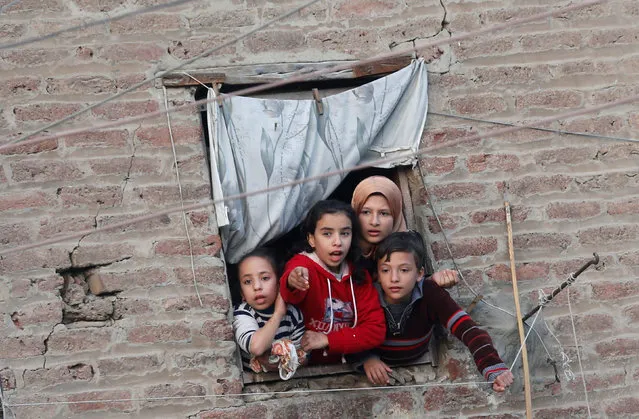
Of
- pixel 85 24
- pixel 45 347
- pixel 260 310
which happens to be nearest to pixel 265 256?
pixel 260 310

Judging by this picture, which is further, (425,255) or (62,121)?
(425,255)

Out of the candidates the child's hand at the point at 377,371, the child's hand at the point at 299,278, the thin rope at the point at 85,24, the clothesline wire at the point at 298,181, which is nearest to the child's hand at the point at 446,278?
the child's hand at the point at 377,371

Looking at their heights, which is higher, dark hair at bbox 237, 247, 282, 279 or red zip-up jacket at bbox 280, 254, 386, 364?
dark hair at bbox 237, 247, 282, 279

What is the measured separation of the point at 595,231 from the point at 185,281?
6.77 ft

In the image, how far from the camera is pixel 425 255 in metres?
6.64

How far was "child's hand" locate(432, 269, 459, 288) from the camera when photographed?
6.39 meters

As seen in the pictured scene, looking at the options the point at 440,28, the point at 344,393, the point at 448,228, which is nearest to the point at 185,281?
the point at 344,393

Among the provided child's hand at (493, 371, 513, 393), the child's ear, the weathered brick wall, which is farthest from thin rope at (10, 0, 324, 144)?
child's hand at (493, 371, 513, 393)

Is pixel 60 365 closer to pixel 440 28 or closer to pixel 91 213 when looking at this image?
pixel 91 213

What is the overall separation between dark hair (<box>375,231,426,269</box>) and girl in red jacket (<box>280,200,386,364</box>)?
0.48 ft

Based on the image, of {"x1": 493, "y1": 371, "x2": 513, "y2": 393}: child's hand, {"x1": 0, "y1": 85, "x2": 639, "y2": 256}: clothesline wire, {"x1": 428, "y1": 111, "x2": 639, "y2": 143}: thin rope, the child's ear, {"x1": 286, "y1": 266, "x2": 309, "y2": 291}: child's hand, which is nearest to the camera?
{"x1": 0, "y1": 85, "x2": 639, "y2": 256}: clothesline wire

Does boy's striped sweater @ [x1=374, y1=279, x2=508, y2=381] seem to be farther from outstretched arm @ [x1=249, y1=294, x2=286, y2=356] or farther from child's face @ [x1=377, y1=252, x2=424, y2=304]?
outstretched arm @ [x1=249, y1=294, x2=286, y2=356]

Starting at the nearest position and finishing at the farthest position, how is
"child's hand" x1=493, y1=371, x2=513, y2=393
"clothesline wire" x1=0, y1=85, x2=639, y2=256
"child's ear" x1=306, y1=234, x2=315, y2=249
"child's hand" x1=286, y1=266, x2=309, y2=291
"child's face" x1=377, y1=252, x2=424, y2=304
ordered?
"clothesline wire" x1=0, y1=85, x2=639, y2=256
"child's hand" x1=286, y1=266, x2=309, y2=291
"child's hand" x1=493, y1=371, x2=513, y2=393
"child's face" x1=377, y1=252, x2=424, y2=304
"child's ear" x1=306, y1=234, x2=315, y2=249

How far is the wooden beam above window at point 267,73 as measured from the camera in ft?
21.5
